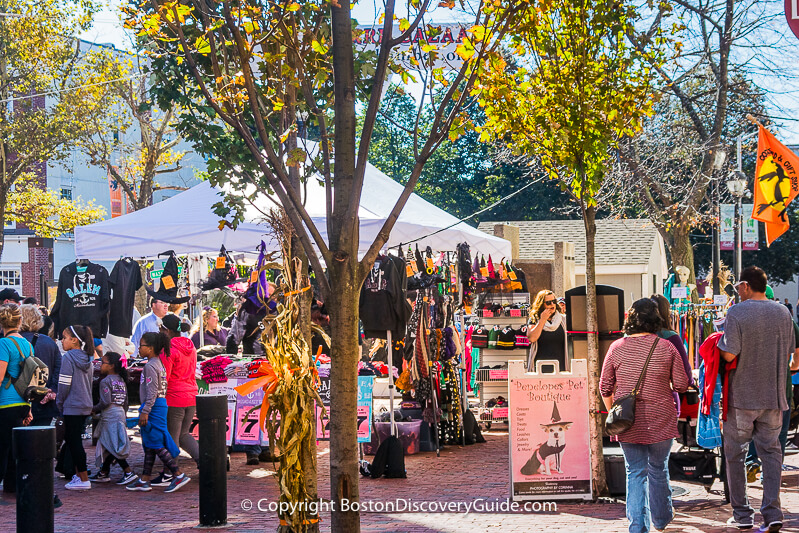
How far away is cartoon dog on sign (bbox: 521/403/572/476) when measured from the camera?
318 inches

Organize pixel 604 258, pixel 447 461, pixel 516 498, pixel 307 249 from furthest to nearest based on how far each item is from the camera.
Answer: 1. pixel 604 258
2. pixel 447 461
3. pixel 516 498
4. pixel 307 249

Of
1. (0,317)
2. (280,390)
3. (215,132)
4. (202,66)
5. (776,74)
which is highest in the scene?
(776,74)

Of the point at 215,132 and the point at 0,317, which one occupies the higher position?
the point at 215,132

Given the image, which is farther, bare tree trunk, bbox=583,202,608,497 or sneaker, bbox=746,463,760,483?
sneaker, bbox=746,463,760,483

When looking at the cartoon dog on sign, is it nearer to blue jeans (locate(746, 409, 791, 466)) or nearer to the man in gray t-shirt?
the man in gray t-shirt

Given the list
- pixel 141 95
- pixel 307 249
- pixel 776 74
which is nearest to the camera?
pixel 307 249

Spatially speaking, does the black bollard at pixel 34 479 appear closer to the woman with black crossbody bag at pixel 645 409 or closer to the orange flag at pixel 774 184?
the woman with black crossbody bag at pixel 645 409

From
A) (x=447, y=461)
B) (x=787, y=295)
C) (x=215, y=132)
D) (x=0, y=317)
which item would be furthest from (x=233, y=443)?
(x=787, y=295)

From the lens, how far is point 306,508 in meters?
5.52

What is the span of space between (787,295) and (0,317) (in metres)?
58.3

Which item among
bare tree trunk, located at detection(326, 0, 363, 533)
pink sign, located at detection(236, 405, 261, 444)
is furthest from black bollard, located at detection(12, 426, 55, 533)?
pink sign, located at detection(236, 405, 261, 444)

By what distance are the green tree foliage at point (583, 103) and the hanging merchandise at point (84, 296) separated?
589cm

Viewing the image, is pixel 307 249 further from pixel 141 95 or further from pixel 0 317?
pixel 141 95

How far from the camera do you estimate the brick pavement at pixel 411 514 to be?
734 centimetres
